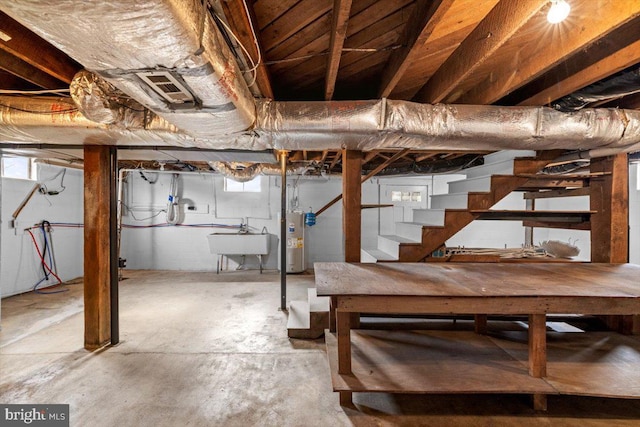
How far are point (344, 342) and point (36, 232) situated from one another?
5.21 metres

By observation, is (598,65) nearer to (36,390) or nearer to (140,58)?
(140,58)

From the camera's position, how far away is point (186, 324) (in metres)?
2.90

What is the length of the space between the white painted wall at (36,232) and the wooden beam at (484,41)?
561cm

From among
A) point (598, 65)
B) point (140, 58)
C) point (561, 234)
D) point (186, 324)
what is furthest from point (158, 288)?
point (561, 234)

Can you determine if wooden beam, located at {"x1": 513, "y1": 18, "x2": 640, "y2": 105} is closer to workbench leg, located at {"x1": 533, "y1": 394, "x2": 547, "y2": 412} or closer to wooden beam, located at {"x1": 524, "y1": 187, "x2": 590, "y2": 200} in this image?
wooden beam, located at {"x1": 524, "y1": 187, "x2": 590, "y2": 200}

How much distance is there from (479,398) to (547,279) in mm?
975

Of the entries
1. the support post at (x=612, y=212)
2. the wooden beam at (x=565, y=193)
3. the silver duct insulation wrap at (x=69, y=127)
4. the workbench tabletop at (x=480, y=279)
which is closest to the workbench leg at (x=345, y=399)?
the workbench tabletop at (x=480, y=279)

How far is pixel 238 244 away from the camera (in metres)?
4.99

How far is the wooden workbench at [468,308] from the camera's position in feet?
5.19

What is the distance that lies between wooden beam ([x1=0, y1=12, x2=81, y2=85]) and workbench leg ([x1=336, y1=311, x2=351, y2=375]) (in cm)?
224

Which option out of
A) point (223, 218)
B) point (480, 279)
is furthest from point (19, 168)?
point (480, 279)

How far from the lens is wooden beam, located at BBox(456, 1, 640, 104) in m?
1.08

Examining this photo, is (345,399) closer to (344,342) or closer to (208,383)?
(344,342)

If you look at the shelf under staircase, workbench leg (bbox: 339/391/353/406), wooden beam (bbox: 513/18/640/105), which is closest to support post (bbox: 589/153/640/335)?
the shelf under staircase
